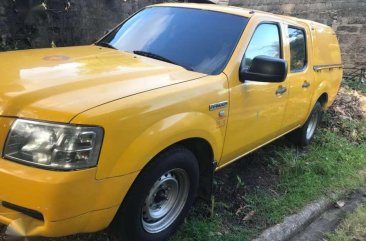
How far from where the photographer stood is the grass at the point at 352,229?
4.13 meters

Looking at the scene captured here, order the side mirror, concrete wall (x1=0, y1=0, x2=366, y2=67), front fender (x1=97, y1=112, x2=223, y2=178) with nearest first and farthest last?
front fender (x1=97, y1=112, x2=223, y2=178)
the side mirror
concrete wall (x1=0, y1=0, x2=366, y2=67)

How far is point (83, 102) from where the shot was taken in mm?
2732

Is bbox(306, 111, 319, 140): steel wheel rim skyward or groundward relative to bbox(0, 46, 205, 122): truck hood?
groundward

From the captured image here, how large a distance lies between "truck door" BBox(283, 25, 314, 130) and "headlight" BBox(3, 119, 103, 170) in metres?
2.86

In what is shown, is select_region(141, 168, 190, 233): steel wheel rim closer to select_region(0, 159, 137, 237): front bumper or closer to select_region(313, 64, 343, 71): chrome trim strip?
select_region(0, 159, 137, 237): front bumper

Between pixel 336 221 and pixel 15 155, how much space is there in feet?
10.6

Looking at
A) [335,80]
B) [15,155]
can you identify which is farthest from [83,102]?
[335,80]

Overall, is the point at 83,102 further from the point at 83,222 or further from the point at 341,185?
the point at 341,185

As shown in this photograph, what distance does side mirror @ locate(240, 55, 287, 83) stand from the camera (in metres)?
3.78

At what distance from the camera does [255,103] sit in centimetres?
418

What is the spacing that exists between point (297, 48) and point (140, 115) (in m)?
3.13

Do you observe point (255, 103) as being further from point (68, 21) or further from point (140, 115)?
point (68, 21)

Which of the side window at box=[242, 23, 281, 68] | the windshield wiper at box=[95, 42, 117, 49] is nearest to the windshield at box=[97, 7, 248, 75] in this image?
the windshield wiper at box=[95, 42, 117, 49]

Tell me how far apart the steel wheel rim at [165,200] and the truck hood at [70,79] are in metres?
0.71
